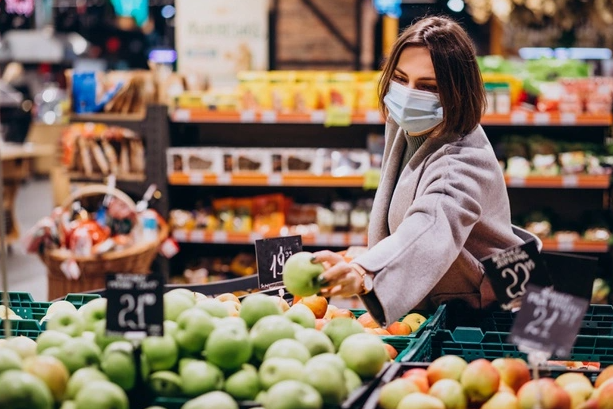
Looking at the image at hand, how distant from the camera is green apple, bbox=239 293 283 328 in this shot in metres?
1.88

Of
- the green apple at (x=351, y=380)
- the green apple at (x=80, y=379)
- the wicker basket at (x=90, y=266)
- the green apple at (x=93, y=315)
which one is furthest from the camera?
the wicker basket at (x=90, y=266)

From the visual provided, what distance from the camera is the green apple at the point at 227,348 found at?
1.65 meters

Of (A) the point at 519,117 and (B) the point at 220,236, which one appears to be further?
(B) the point at 220,236

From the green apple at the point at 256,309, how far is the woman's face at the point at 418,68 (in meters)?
0.80

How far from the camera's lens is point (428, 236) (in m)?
2.02

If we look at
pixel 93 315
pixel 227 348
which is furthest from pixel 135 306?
pixel 93 315

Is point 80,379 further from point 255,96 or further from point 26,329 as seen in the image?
point 255,96

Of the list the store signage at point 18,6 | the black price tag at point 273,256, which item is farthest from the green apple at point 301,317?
the store signage at point 18,6

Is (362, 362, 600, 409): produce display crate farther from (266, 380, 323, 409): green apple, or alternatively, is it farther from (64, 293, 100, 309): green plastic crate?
(64, 293, 100, 309): green plastic crate

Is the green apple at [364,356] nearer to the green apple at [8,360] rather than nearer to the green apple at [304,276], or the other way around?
the green apple at [304,276]

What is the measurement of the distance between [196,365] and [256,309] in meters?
0.28

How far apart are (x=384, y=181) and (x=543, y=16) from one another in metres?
6.45

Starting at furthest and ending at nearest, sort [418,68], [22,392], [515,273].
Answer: [418,68], [515,273], [22,392]

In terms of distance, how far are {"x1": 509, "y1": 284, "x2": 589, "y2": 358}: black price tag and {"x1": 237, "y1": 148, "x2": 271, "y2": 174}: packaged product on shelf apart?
391cm
